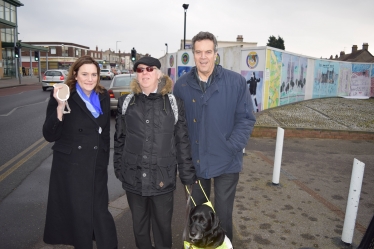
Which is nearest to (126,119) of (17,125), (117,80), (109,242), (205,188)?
(205,188)

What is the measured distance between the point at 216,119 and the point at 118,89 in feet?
29.6

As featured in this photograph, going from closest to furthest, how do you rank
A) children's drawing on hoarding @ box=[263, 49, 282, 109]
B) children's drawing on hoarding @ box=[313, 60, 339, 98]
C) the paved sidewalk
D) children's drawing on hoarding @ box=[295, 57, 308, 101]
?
1. the paved sidewalk
2. children's drawing on hoarding @ box=[263, 49, 282, 109]
3. children's drawing on hoarding @ box=[295, 57, 308, 101]
4. children's drawing on hoarding @ box=[313, 60, 339, 98]

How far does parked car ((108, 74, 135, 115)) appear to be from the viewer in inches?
436

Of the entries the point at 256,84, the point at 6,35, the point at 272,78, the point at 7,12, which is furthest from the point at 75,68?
the point at 6,35

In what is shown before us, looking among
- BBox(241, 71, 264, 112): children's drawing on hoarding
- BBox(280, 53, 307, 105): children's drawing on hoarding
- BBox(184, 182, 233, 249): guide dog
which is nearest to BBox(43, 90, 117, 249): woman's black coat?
BBox(184, 182, 233, 249): guide dog

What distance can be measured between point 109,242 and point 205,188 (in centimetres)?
107

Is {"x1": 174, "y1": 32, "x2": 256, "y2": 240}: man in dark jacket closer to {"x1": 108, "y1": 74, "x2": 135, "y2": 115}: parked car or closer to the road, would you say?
the road

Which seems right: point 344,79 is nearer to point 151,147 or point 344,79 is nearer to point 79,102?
point 151,147

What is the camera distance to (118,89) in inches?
444

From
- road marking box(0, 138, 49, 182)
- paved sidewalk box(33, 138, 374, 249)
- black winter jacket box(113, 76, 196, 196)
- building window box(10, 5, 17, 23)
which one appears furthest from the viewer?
building window box(10, 5, 17, 23)

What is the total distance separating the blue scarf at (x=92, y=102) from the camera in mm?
2812

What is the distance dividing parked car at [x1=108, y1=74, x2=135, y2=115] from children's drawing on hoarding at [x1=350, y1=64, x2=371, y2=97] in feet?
57.1

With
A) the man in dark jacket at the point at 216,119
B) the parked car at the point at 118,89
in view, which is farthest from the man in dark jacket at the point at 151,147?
the parked car at the point at 118,89

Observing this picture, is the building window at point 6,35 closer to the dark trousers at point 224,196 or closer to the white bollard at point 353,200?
the dark trousers at point 224,196
